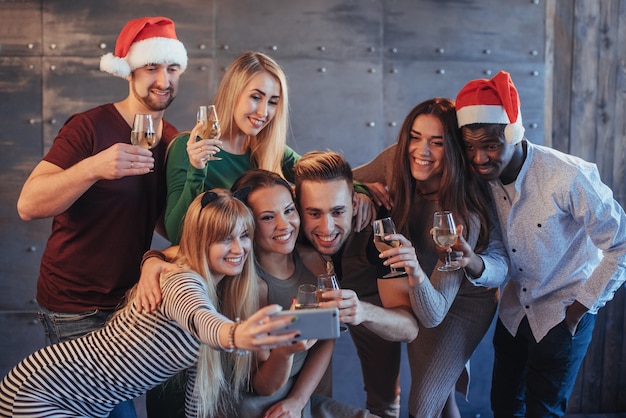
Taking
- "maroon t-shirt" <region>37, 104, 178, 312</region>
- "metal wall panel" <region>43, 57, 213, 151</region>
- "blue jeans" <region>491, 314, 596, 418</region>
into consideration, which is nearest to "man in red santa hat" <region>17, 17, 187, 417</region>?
"maroon t-shirt" <region>37, 104, 178, 312</region>

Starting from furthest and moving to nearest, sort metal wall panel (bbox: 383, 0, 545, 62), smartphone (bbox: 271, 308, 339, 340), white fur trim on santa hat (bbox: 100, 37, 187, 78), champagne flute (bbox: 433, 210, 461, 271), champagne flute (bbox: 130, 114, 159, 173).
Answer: metal wall panel (bbox: 383, 0, 545, 62) < white fur trim on santa hat (bbox: 100, 37, 187, 78) < champagne flute (bbox: 433, 210, 461, 271) < champagne flute (bbox: 130, 114, 159, 173) < smartphone (bbox: 271, 308, 339, 340)

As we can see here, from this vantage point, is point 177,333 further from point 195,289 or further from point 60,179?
point 60,179

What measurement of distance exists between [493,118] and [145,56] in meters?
1.52

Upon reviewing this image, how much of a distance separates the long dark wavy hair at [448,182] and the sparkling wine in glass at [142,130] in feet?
3.78

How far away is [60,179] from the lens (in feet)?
9.11

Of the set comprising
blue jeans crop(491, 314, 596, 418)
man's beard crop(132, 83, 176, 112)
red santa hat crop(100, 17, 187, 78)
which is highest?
red santa hat crop(100, 17, 187, 78)

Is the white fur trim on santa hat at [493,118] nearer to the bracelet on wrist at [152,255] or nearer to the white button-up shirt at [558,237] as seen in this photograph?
the white button-up shirt at [558,237]

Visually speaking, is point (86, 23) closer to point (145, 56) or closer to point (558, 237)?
point (145, 56)

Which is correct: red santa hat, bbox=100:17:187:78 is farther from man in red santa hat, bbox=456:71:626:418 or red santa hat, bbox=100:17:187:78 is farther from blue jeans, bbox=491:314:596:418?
blue jeans, bbox=491:314:596:418

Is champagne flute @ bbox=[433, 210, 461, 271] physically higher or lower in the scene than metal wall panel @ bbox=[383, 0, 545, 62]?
lower

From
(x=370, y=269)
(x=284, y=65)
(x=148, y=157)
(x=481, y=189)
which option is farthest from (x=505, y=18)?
(x=148, y=157)

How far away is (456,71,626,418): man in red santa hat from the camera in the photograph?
10.2ft

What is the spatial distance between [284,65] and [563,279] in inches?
84.8

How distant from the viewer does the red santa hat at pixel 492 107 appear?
3105 mm
